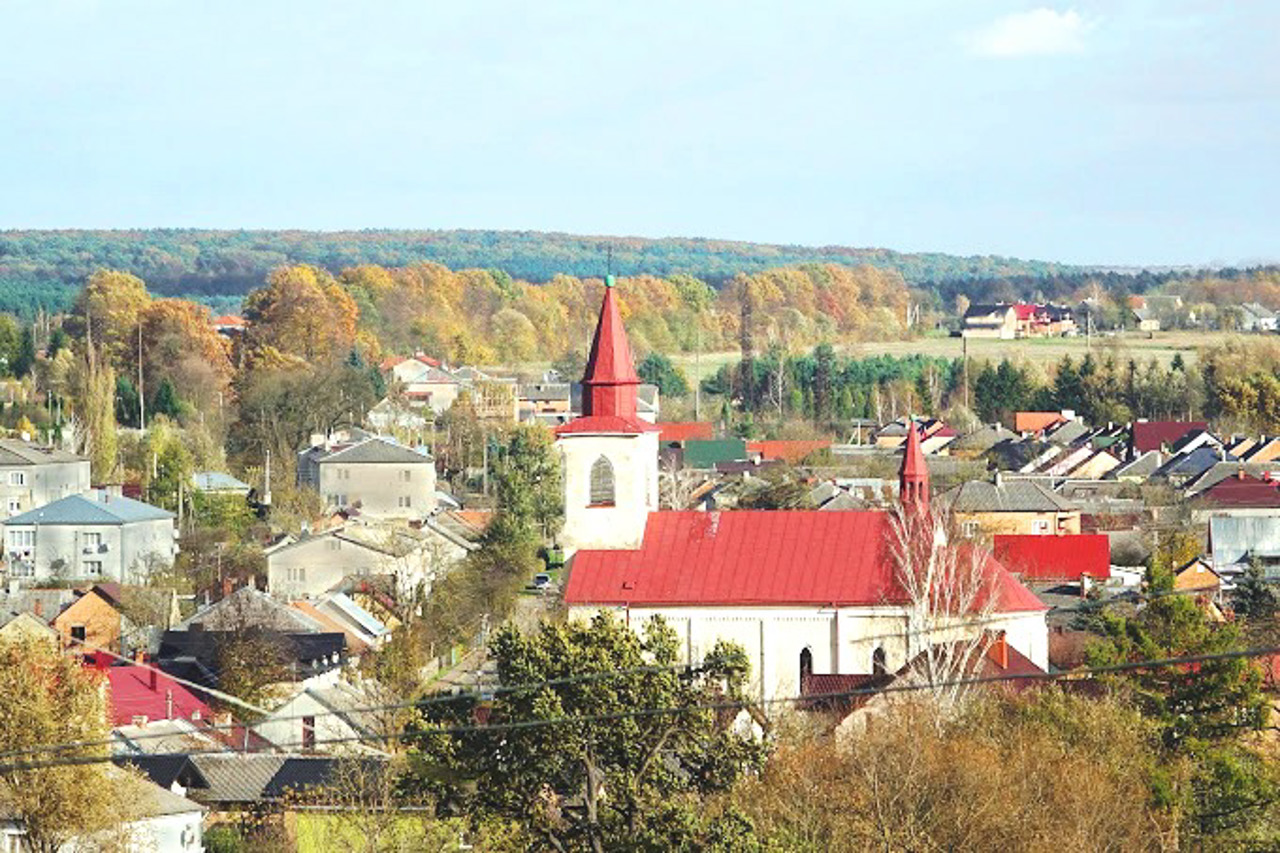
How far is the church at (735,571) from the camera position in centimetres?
3788

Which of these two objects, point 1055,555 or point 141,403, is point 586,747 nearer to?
point 1055,555

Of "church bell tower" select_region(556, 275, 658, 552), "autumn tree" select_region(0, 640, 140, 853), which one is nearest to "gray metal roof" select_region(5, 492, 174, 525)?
"church bell tower" select_region(556, 275, 658, 552)

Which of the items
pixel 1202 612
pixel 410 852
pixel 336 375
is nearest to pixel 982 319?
pixel 336 375

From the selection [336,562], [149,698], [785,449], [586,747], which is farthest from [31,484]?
[586,747]

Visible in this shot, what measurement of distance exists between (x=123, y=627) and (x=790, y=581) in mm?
16260

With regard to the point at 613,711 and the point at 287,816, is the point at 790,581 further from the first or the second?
the point at 613,711

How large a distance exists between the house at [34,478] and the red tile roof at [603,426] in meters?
32.7

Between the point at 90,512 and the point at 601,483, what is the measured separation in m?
26.0

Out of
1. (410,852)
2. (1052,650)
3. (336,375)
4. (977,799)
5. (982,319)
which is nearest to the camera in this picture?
(977,799)

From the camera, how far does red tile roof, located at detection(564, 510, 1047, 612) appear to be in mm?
38000

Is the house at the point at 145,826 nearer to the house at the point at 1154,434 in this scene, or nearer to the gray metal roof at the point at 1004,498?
the gray metal roof at the point at 1004,498

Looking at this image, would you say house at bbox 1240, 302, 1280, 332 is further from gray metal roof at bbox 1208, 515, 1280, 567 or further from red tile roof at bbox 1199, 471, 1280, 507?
gray metal roof at bbox 1208, 515, 1280, 567

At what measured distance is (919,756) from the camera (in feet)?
88.6

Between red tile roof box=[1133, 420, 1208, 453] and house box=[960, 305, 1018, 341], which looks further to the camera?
house box=[960, 305, 1018, 341]
